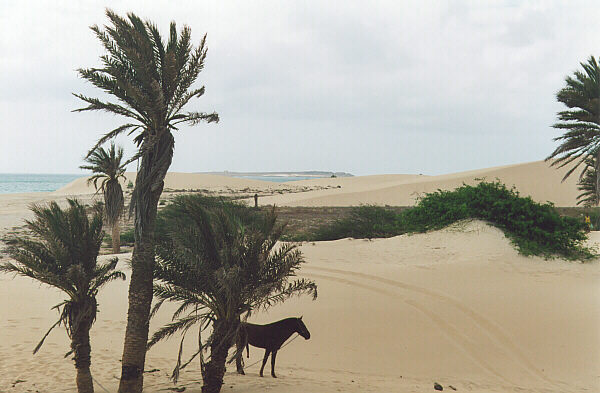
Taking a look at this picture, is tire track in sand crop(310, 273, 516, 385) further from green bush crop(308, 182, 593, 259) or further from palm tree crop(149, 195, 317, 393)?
green bush crop(308, 182, 593, 259)

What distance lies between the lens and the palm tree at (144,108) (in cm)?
805

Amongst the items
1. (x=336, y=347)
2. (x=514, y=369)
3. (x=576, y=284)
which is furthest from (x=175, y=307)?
(x=576, y=284)

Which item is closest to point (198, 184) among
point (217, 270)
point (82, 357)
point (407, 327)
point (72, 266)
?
point (407, 327)

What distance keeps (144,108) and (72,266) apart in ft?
9.62

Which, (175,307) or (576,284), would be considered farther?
(576,284)

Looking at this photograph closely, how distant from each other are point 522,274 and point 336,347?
9.30 metres

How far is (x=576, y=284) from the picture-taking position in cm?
1670

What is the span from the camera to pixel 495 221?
22047mm

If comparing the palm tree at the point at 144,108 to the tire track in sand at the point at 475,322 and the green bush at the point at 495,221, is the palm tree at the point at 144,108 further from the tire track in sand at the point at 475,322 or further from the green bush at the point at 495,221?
Result: the green bush at the point at 495,221

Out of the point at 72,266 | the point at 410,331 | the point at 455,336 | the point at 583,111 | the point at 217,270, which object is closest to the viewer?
the point at 217,270

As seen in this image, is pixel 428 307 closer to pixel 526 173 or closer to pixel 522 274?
pixel 522 274

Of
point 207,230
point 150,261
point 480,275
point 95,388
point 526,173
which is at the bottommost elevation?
point 95,388

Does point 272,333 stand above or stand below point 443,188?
below

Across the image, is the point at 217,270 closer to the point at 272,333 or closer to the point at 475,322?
the point at 272,333
